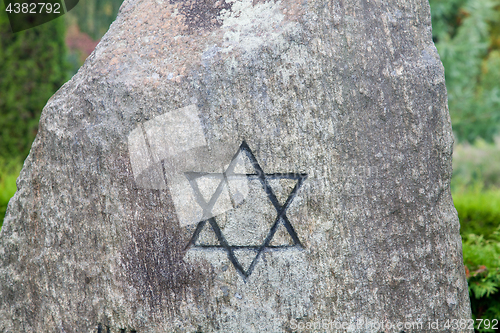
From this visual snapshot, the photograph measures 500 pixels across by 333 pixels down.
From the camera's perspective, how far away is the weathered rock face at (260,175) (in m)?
1.46

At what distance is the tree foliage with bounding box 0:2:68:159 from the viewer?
3.94m

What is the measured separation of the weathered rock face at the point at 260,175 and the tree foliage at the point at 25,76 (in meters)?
2.96

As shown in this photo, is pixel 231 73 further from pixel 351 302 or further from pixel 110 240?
pixel 351 302

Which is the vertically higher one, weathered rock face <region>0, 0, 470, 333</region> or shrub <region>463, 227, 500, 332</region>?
weathered rock face <region>0, 0, 470, 333</region>

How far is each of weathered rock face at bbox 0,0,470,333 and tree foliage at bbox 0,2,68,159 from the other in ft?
9.71

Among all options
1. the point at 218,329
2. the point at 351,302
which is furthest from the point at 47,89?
the point at 351,302
